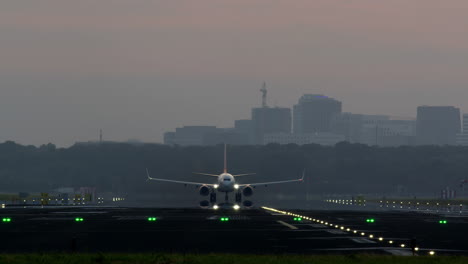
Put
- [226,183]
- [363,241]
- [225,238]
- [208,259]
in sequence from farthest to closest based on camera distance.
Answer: [226,183]
[225,238]
[363,241]
[208,259]

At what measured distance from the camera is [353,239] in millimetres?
47469

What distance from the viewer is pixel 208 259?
33.6 metres

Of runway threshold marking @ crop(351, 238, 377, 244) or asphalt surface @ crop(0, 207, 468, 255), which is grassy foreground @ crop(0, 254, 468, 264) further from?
runway threshold marking @ crop(351, 238, 377, 244)

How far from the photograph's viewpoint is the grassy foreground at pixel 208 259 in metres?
32.8

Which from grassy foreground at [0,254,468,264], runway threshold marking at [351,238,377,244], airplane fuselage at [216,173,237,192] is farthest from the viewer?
airplane fuselage at [216,173,237,192]

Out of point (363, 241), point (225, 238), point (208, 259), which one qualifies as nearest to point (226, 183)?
point (225, 238)

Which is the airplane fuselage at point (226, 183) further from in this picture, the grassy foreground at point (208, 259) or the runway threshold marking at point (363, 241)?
the grassy foreground at point (208, 259)

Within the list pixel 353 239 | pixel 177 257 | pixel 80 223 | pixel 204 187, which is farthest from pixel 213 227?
pixel 204 187

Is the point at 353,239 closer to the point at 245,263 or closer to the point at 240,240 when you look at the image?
the point at 240,240

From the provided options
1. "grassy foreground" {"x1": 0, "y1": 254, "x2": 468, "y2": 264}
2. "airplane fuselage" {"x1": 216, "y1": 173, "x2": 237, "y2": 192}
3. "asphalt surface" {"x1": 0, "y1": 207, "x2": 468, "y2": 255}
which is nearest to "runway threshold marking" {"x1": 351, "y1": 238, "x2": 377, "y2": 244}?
"asphalt surface" {"x1": 0, "y1": 207, "x2": 468, "y2": 255}

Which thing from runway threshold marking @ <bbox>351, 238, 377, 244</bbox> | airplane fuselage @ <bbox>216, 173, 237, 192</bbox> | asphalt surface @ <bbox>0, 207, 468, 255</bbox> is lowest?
asphalt surface @ <bbox>0, 207, 468, 255</bbox>

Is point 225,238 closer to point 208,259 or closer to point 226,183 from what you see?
point 208,259

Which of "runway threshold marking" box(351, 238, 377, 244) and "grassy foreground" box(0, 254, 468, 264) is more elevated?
"runway threshold marking" box(351, 238, 377, 244)

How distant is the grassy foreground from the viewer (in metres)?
32.8
